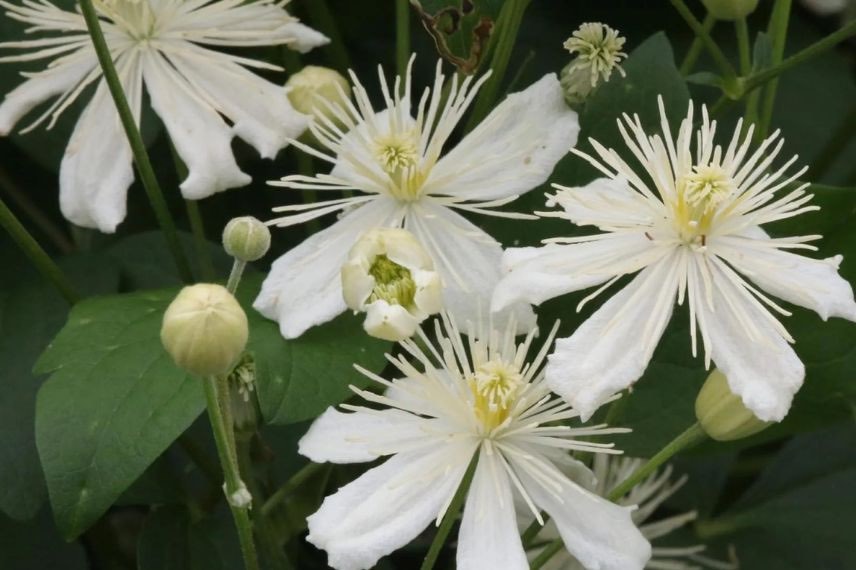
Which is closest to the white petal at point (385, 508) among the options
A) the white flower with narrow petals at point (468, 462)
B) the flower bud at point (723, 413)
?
the white flower with narrow petals at point (468, 462)

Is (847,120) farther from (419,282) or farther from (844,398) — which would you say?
(419,282)

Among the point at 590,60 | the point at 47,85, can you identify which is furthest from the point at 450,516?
the point at 47,85

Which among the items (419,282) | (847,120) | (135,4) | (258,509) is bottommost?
(258,509)

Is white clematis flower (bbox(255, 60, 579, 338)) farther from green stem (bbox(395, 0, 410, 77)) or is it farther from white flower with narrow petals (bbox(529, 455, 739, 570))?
white flower with narrow petals (bbox(529, 455, 739, 570))

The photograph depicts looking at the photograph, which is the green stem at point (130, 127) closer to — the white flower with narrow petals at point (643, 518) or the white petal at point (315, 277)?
the white petal at point (315, 277)

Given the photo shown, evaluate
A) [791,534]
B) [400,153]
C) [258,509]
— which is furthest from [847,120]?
[258,509]

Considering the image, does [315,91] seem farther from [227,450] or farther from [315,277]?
[227,450]
